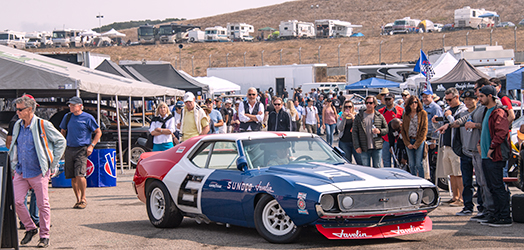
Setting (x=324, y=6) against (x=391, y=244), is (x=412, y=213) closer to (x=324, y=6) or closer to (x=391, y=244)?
(x=391, y=244)

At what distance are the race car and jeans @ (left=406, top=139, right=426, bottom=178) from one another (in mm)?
2727

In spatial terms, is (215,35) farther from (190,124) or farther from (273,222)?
(273,222)

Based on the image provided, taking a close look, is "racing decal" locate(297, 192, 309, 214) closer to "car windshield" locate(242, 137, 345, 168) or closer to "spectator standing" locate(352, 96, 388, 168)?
"car windshield" locate(242, 137, 345, 168)

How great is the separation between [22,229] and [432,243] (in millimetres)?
5359

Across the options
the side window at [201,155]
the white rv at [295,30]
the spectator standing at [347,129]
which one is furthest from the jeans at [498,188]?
the white rv at [295,30]

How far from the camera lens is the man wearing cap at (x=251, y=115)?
11.8 metres

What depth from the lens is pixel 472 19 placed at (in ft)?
239

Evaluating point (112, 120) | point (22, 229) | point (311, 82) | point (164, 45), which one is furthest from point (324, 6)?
point (22, 229)

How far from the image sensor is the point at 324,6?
5379 inches

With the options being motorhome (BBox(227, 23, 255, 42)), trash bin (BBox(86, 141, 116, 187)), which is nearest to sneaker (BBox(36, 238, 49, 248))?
trash bin (BBox(86, 141, 116, 187))

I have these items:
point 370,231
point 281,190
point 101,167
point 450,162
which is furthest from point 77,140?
point 450,162

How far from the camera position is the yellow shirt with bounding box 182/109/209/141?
35.2 ft

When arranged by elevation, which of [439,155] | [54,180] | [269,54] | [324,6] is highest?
[324,6]

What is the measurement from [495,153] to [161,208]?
170 inches
